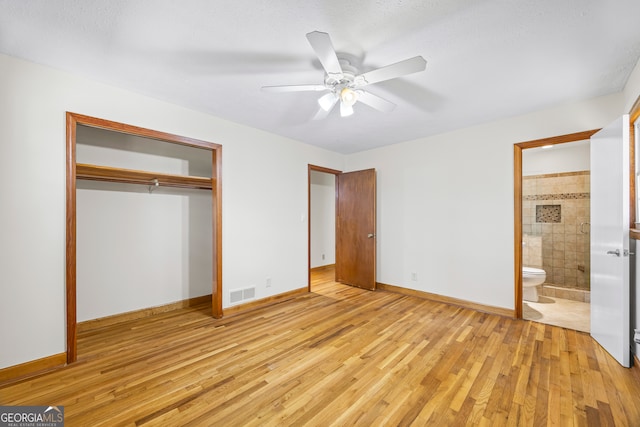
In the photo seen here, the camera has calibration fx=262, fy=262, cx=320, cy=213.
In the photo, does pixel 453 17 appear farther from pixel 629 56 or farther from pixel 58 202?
pixel 58 202

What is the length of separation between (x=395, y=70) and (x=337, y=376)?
7.28 ft

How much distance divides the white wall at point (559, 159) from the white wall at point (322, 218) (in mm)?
3712

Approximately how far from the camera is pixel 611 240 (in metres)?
2.22

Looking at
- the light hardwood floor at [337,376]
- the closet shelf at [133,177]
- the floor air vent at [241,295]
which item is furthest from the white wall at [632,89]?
the floor air vent at [241,295]

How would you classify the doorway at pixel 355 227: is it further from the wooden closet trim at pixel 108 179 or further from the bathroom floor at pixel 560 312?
the bathroom floor at pixel 560 312

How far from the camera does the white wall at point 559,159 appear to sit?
14.0 ft

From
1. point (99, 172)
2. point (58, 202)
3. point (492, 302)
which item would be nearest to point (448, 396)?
point (492, 302)

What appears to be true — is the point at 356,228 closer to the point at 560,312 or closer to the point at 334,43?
the point at 560,312

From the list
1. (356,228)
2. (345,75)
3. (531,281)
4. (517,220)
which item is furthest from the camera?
(356,228)

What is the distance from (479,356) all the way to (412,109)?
250cm

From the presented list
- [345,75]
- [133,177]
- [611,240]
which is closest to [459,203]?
[611,240]

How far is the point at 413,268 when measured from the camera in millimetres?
4051

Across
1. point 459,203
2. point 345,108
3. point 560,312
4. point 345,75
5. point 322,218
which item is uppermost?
point 345,75
